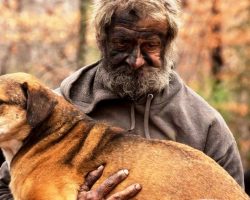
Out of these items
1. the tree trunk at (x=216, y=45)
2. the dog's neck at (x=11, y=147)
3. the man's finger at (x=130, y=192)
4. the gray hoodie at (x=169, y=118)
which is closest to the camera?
the man's finger at (x=130, y=192)

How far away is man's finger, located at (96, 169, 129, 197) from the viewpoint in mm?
4559

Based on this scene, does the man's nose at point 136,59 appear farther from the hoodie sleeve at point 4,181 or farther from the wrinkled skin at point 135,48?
the hoodie sleeve at point 4,181

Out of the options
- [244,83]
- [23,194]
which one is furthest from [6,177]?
[244,83]

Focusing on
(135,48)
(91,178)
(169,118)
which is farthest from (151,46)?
(91,178)

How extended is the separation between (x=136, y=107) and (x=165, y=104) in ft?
0.80

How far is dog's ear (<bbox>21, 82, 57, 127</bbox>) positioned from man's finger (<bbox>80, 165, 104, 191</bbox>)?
533mm

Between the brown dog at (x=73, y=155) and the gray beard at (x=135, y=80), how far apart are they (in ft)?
1.76

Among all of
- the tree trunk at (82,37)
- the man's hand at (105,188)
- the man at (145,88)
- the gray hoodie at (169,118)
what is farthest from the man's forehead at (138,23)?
the tree trunk at (82,37)

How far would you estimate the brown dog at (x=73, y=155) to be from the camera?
4.48 metres

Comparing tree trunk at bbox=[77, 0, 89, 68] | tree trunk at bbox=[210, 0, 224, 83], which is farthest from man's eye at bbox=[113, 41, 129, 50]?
tree trunk at bbox=[210, 0, 224, 83]

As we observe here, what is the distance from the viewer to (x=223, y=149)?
552 cm

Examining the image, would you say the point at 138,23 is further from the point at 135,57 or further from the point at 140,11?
the point at 135,57

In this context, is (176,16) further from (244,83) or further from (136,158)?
(244,83)

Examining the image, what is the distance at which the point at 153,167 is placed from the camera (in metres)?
4.57
